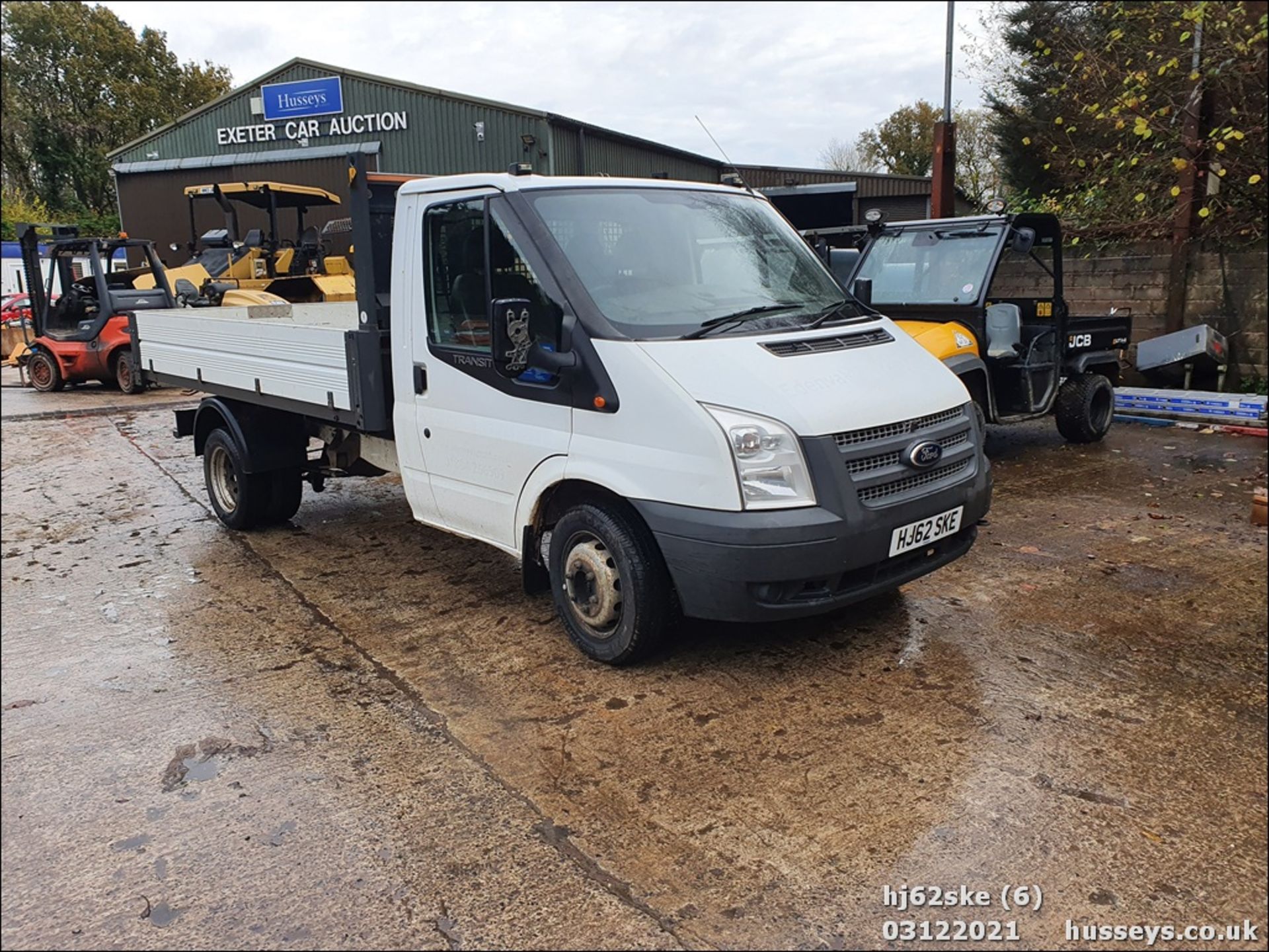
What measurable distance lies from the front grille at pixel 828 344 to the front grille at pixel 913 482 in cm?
63

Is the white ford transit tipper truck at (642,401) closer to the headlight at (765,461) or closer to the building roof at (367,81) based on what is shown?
the headlight at (765,461)

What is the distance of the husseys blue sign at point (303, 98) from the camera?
2345cm

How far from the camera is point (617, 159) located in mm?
25219

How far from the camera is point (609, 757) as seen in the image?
3.40 meters

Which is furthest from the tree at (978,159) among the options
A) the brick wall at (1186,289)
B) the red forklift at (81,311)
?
the red forklift at (81,311)

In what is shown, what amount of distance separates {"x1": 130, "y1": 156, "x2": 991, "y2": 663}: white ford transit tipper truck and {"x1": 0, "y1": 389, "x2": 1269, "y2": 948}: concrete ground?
50 centimetres

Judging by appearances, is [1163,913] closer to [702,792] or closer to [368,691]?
[702,792]

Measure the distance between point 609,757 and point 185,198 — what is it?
976 inches

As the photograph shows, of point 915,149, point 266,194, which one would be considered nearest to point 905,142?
point 915,149

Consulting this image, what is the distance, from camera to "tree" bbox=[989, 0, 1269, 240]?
32.3ft

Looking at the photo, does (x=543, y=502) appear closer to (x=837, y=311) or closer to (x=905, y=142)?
(x=837, y=311)

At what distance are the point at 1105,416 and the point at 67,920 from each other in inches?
361

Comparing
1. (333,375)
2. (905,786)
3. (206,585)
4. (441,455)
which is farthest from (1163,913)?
(206,585)

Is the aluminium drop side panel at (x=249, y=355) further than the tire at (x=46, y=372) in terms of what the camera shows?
No
